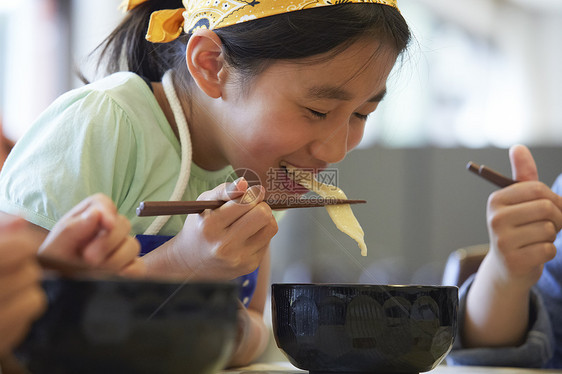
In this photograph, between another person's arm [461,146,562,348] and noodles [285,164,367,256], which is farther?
another person's arm [461,146,562,348]

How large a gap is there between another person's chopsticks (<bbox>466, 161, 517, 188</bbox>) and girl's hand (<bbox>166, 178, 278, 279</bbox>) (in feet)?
1.12

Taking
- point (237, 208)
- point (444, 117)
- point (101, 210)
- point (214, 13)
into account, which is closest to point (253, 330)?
point (237, 208)

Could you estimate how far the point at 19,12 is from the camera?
3025mm

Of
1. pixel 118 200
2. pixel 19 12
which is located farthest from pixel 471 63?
pixel 118 200

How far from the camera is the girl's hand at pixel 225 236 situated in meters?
0.71

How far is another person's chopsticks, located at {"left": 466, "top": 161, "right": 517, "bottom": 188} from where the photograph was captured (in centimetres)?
94

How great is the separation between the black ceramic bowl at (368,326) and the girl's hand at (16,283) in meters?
0.31

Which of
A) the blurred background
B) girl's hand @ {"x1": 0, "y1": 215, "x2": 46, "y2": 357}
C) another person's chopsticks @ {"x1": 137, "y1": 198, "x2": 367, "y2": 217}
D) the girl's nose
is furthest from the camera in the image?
the blurred background

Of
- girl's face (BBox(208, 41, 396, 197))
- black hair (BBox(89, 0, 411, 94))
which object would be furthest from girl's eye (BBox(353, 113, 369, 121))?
black hair (BBox(89, 0, 411, 94))

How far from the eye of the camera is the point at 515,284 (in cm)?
102

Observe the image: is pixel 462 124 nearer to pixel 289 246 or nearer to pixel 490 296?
pixel 289 246

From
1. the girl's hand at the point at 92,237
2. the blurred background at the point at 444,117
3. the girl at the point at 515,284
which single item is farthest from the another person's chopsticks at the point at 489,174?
the blurred background at the point at 444,117

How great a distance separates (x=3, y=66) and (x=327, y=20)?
2521 mm

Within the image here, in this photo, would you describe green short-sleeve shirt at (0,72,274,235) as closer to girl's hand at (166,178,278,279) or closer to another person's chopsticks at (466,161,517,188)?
girl's hand at (166,178,278,279)
